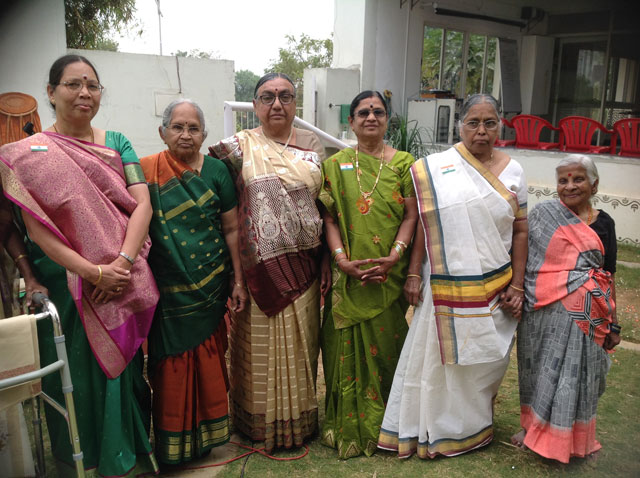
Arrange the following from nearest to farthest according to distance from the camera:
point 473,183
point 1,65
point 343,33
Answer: point 473,183 → point 1,65 → point 343,33

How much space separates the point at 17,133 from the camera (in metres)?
4.86

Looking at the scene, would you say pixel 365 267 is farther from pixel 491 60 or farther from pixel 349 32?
pixel 491 60

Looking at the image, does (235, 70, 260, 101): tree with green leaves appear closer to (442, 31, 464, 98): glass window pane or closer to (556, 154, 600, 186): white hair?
(442, 31, 464, 98): glass window pane

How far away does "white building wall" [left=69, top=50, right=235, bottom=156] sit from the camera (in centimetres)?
812

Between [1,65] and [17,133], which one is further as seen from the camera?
[1,65]

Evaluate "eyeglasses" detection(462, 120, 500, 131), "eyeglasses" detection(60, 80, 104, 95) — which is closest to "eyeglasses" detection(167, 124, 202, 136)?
"eyeglasses" detection(60, 80, 104, 95)

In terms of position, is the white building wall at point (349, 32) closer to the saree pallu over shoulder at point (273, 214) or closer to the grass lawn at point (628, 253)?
the grass lawn at point (628, 253)

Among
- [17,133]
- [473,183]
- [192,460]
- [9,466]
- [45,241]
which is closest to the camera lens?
[45,241]

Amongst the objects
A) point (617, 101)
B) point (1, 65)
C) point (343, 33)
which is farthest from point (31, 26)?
point (617, 101)

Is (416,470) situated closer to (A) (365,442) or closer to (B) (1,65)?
(A) (365,442)

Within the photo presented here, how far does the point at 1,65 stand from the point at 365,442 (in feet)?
20.9

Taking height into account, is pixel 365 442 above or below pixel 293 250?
below

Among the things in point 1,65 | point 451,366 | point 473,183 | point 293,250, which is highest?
point 1,65

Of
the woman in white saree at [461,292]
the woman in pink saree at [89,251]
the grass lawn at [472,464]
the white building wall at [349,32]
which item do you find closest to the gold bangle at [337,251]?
the woman in white saree at [461,292]
